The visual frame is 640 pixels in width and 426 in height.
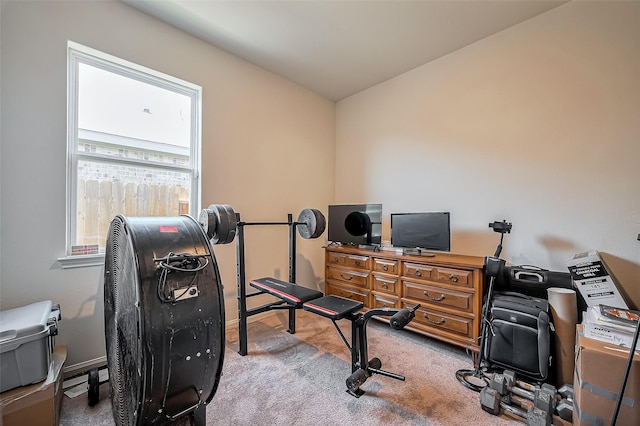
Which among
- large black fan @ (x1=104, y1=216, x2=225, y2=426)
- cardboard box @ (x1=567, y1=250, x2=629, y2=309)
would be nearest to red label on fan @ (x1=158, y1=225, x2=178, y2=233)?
large black fan @ (x1=104, y1=216, x2=225, y2=426)

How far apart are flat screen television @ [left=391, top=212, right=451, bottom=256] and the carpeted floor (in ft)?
3.00

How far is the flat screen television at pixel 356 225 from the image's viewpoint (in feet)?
10.2

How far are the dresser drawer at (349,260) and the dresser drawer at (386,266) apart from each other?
86 millimetres

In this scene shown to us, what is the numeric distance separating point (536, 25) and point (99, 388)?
4508 mm

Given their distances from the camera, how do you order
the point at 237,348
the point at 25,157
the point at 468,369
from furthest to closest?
1. the point at 237,348
2. the point at 468,369
3. the point at 25,157

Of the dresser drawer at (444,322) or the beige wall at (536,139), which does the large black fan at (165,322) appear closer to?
the dresser drawer at (444,322)

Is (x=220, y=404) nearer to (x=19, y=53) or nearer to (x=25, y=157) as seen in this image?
(x=25, y=157)

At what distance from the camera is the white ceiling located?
7.45ft

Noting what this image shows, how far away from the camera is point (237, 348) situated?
2486 millimetres

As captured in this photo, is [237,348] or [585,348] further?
[237,348]

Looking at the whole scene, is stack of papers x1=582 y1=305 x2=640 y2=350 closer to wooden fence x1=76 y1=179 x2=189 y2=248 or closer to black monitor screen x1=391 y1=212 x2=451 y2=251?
black monitor screen x1=391 y1=212 x2=451 y2=251

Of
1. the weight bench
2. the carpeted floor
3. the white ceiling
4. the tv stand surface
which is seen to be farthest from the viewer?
the tv stand surface

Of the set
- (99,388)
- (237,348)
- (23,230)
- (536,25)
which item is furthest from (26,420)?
(536,25)

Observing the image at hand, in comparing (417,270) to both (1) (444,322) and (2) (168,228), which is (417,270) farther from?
(2) (168,228)
